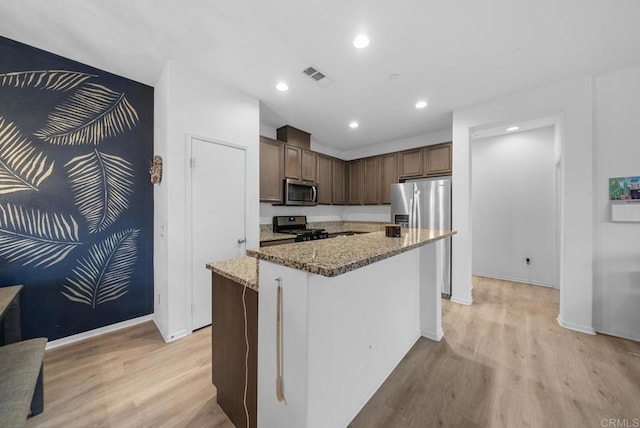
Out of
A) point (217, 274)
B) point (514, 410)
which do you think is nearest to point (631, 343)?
point (514, 410)

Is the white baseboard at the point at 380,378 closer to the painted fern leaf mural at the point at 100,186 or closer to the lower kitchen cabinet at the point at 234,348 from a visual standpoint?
the lower kitchen cabinet at the point at 234,348

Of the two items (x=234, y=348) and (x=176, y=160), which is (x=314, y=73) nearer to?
(x=176, y=160)

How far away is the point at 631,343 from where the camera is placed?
2324 mm

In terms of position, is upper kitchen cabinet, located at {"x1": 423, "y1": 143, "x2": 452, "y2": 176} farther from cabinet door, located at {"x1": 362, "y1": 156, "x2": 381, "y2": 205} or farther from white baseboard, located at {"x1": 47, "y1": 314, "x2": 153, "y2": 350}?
white baseboard, located at {"x1": 47, "y1": 314, "x2": 153, "y2": 350}

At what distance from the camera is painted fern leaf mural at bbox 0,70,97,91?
2066mm

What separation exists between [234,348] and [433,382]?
149 centimetres

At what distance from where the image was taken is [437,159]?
13.0 feet

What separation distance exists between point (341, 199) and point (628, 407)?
4.29 m

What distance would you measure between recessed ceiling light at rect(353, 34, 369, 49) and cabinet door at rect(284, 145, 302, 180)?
2090 mm

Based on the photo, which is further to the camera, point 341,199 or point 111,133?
point 341,199

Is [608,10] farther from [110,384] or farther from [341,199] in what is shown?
[110,384]

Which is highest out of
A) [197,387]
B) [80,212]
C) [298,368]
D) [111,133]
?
[111,133]

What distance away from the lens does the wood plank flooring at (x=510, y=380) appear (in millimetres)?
1497

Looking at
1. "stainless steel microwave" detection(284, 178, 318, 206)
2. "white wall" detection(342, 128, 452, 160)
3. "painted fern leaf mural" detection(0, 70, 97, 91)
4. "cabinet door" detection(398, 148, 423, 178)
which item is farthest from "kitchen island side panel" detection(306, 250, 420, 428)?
"painted fern leaf mural" detection(0, 70, 97, 91)
